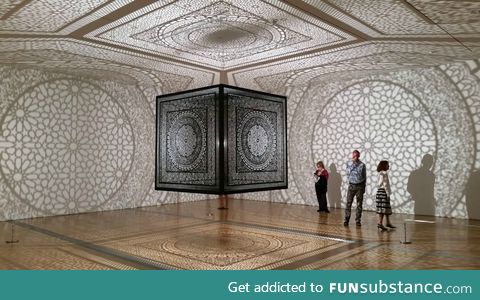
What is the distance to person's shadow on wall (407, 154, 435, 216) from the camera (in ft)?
22.7

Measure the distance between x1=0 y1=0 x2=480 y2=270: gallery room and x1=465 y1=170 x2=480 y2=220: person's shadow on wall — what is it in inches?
1.1

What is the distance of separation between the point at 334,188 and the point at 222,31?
445 centimetres

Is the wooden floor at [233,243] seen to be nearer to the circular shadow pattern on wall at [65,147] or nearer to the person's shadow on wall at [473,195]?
the person's shadow on wall at [473,195]

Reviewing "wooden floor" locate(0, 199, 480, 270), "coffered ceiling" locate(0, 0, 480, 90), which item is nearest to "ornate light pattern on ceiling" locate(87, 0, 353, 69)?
"coffered ceiling" locate(0, 0, 480, 90)

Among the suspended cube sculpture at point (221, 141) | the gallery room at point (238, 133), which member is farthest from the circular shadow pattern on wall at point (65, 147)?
the suspended cube sculpture at point (221, 141)

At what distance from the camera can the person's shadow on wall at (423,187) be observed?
6.93m

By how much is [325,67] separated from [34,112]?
16.7 feet

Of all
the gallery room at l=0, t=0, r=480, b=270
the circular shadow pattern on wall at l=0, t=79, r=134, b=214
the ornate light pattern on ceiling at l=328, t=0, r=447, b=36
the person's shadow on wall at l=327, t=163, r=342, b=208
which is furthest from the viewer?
the person's shadow on wall at l=327, t=163, r=342, b=208

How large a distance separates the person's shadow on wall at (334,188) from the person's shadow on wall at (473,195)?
2.30 meters

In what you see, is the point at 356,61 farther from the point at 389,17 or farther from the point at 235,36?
the point at 235,36

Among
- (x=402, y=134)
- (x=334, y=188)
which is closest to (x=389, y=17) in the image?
(x=402, y=134)

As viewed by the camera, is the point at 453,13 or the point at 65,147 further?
the point at 65,147

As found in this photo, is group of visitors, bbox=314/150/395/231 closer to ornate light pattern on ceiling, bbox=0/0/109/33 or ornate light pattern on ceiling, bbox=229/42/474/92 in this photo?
ornate light pattern on ceiling, bbox=229/42/474/92

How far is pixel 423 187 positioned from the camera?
23.0ft
